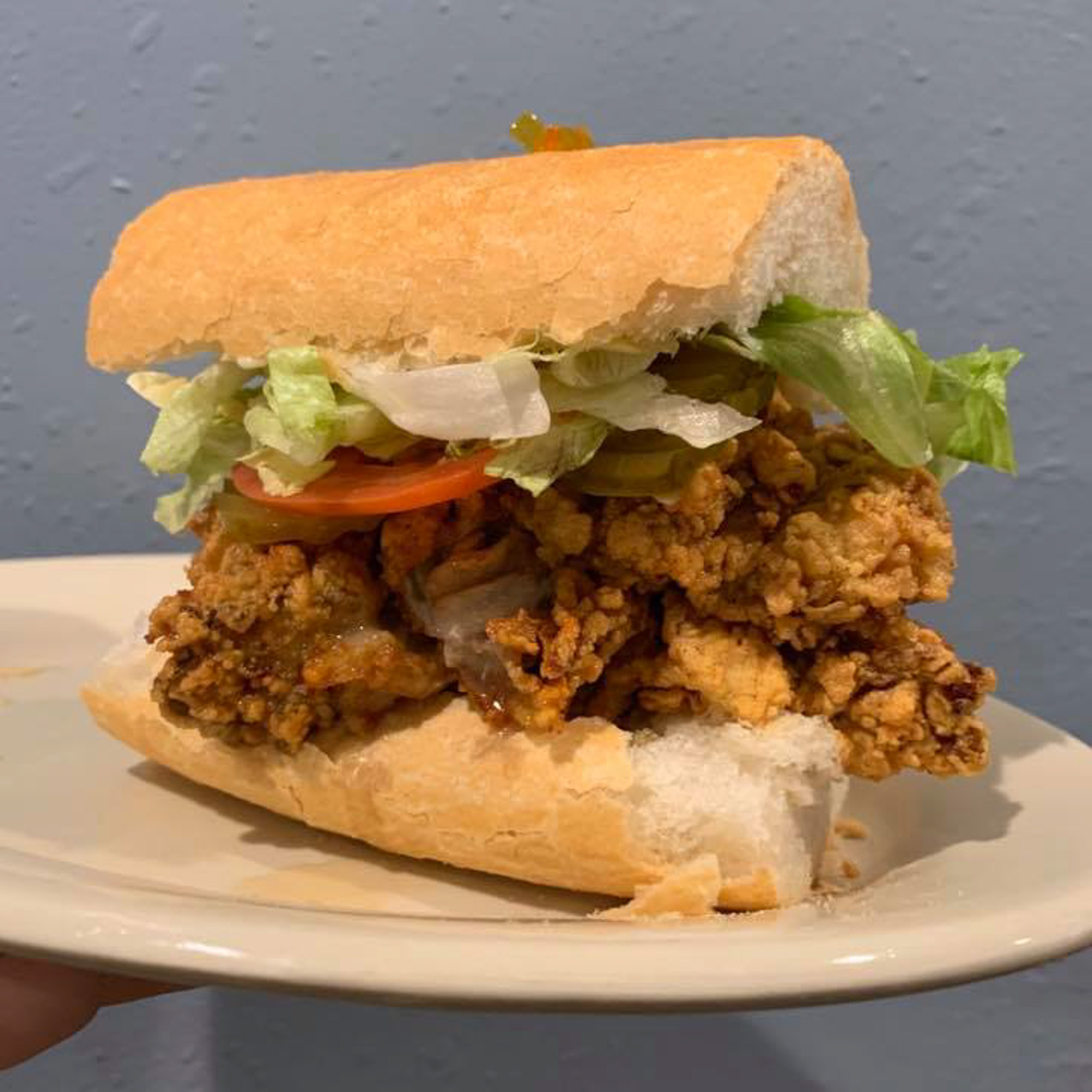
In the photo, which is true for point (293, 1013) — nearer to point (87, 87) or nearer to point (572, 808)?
point (572, 808)

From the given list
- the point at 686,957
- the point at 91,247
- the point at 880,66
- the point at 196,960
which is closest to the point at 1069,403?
the point at 880,66

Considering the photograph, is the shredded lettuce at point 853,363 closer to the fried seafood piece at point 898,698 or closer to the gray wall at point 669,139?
the fried seafood piece at point 898,698

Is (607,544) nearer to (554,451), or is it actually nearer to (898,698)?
(554,451)

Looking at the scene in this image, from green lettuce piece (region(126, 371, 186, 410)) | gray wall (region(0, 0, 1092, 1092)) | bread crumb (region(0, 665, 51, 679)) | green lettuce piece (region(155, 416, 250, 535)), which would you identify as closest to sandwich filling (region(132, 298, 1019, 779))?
green lettuce piece (region(155, 416, 250, 535))

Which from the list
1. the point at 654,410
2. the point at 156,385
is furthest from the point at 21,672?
the point at 654,410

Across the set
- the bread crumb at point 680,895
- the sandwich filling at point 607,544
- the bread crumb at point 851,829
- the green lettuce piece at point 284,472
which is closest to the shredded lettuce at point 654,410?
the sandwich filling at point 607,544
